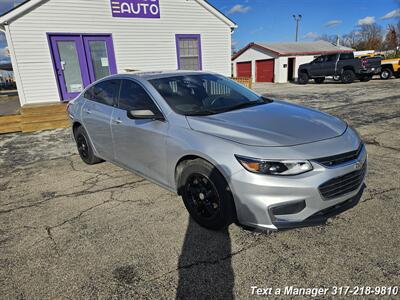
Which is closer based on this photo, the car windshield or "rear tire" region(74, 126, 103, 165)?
the car windshield

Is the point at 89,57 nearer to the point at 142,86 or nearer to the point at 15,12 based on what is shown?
the point at 15,12

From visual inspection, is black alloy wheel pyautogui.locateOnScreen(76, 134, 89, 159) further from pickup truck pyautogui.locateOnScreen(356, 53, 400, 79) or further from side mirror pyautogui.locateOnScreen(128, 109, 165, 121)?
pickup truck pyautogui.locateOnScreen(356, 53, 400, 79)

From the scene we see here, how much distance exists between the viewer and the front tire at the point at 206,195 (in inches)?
99.4

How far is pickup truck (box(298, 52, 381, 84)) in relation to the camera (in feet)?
59.0

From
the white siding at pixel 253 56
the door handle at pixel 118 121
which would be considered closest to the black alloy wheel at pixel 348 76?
the white siding at pixel 253 56

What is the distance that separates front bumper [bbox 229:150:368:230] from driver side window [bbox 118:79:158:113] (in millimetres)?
1447

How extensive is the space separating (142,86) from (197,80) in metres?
0.75

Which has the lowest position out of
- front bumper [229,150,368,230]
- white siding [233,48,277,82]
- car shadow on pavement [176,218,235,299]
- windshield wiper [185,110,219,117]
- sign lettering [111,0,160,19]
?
car shadow on pavement [176,218,235,299]

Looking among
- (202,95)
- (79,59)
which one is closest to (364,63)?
(79,59)

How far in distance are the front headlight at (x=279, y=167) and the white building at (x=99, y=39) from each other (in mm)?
9447

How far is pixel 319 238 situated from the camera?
8.66ft

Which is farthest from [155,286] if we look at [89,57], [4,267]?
[89,57]

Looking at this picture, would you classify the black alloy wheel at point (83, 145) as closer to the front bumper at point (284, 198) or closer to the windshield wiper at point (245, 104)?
the windshield wiper at point (245, 104)

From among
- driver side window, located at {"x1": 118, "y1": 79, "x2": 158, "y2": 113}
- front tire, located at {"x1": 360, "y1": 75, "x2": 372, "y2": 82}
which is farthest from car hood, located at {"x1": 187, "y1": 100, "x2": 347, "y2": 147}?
front tire, located at {"x1": 360, "y1": 75, "x2": 372, "y2": 82}
